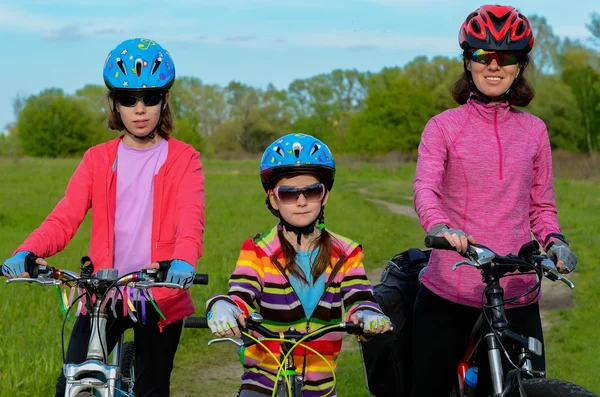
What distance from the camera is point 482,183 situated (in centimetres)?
423

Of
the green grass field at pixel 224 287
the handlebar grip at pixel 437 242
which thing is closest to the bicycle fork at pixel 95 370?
the handlebar grip at pixel 437 242

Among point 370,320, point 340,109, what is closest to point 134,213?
point 370,320

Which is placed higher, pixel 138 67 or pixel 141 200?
pixel 138 67

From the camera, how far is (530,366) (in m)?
3.72

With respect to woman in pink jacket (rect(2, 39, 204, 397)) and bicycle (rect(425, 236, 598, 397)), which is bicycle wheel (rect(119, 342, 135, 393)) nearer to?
woman in pink jacket (rect(2, 39, 204, 397))

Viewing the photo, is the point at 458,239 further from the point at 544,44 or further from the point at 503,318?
the point at 544,44

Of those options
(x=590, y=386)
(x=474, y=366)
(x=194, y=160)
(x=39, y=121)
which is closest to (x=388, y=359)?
(x=474, y=366)

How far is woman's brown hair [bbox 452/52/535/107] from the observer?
4.41 metres

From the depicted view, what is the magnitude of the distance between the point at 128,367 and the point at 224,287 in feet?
20.2

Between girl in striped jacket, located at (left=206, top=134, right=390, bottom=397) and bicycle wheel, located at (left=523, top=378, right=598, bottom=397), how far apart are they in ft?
2.26

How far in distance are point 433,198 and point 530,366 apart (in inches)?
33.6

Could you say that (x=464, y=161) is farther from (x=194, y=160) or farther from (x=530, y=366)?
(x=194, y=160)

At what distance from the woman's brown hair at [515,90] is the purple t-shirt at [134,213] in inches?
59.7

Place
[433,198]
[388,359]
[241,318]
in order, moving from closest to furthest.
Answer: [241,318], [433,198], [388,359]
